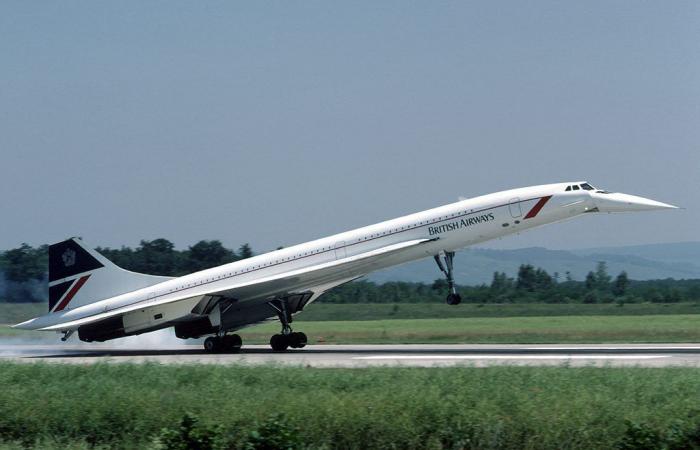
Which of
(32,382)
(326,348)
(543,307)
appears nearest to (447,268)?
(326,348)

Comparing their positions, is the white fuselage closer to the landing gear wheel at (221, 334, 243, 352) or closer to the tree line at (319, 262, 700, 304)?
the landing gear wheel at (221, 334, 243, 352)

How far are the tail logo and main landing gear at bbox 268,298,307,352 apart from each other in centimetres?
674

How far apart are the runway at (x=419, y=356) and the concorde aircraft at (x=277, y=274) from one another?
1.12 metres

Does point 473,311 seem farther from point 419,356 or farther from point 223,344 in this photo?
point 419,356

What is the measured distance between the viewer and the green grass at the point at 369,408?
41.8ft

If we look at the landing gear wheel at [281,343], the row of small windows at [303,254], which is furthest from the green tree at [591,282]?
the landing gear wheel at [281,343]

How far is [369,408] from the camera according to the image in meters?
13.4

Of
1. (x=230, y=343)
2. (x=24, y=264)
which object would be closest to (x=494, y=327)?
(x=230, y=343)

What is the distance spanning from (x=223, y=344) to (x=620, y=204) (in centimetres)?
1295

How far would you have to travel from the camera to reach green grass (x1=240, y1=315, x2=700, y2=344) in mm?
34156

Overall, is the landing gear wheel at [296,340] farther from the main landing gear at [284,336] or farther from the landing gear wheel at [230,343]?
the landing gear wheel at [230,343]

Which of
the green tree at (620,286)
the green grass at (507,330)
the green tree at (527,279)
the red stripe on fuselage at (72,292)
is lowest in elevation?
the green grass at (507,330)

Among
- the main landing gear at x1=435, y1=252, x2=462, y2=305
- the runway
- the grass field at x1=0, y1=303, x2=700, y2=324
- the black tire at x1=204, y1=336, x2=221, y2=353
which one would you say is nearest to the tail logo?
the runway

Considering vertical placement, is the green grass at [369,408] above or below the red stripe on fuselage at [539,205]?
below
